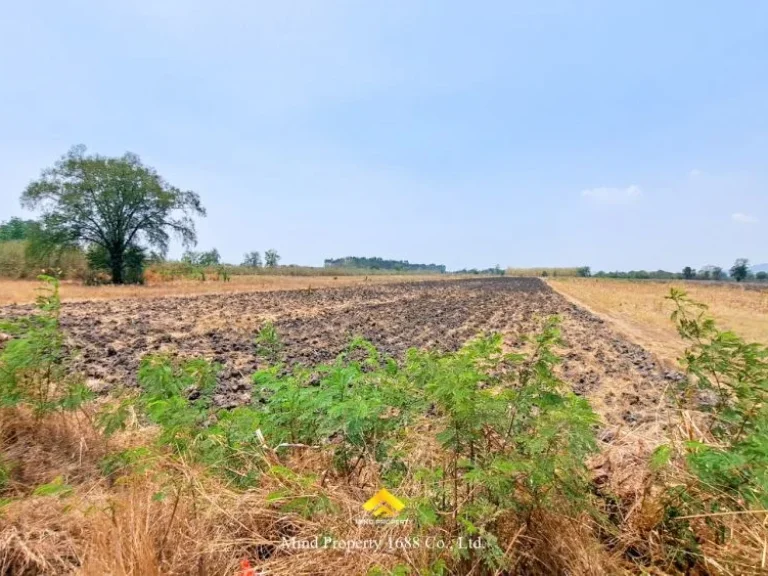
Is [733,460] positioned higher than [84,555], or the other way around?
[733,460]

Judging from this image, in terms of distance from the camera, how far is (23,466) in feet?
10.5

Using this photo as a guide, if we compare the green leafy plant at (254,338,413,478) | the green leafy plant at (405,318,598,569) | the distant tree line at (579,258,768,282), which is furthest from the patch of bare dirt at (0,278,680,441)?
the distant tree line at (579,258,768,282)

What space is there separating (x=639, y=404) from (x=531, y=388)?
5784mm

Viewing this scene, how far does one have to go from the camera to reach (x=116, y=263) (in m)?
39.2

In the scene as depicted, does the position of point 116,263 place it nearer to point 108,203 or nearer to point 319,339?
point 108,203

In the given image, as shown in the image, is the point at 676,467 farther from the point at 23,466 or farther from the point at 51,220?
the point at 51,220

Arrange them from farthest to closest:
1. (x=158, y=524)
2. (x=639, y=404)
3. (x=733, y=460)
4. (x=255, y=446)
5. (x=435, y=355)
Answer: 1. (x=639, y=404)
2. (x=435, y=355)
3. (x=255, y=446)
4. (x=158, y=524)
5. (x=733, y=460)

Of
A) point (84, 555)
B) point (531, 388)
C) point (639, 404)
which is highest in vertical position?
point (531, 388)

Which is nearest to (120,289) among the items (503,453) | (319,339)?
(319,339)

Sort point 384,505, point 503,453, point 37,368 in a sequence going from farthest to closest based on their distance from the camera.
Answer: point 37,368, point 503,453, point 384,505

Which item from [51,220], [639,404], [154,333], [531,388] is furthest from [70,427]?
[51,220]

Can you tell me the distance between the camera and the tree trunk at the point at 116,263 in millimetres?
39125

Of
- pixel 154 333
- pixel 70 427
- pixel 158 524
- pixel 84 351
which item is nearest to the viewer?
pixel 158 524

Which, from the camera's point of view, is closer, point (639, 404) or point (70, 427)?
point (70, 427)
